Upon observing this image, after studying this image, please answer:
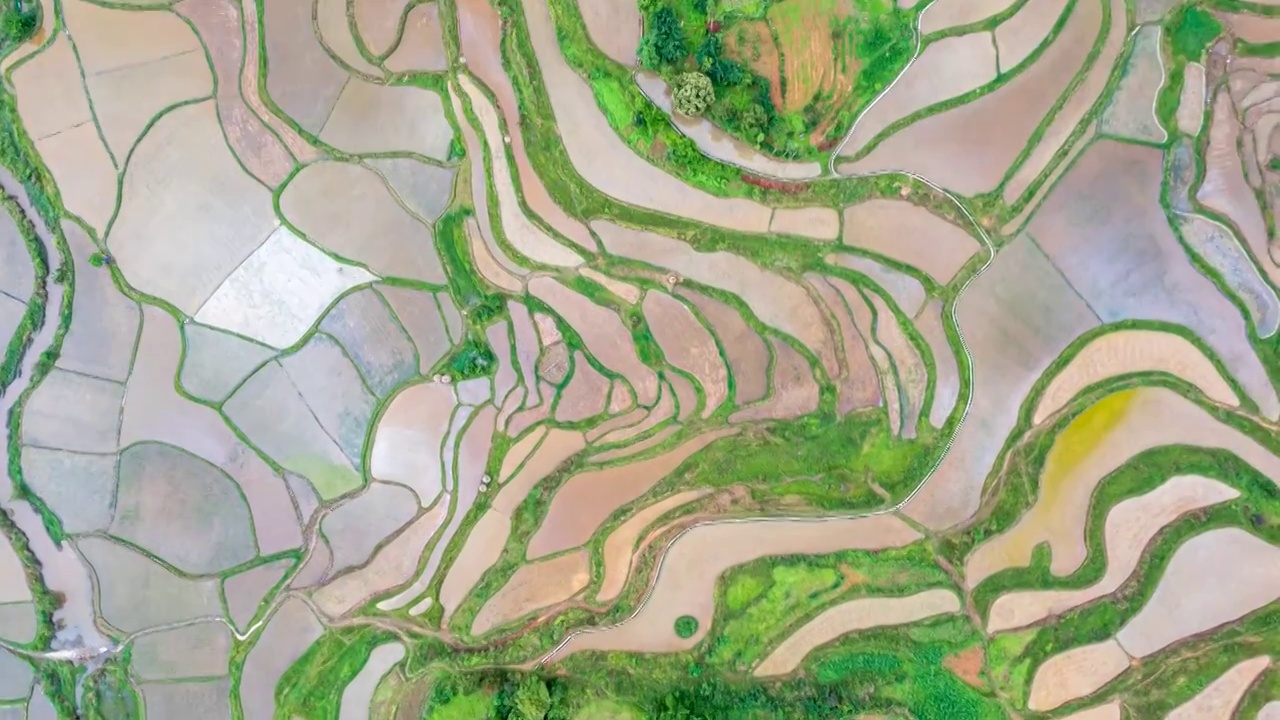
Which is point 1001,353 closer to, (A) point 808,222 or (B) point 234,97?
(A) point 808,222

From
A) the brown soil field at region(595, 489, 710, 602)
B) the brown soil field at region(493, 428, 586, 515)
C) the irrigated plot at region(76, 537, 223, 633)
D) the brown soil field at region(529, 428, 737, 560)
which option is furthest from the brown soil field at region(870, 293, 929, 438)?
the irrigated plot at region(76, 537, 223, 633)

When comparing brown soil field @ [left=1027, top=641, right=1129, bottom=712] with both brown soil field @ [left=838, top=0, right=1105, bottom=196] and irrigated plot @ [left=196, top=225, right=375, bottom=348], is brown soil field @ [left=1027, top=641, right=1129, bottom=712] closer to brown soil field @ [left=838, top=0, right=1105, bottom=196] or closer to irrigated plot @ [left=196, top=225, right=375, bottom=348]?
brown soil field @ [left=838, top=0, right=1105, bottom=196]

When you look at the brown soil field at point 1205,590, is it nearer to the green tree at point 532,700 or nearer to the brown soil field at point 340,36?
the green tree at point 532,700

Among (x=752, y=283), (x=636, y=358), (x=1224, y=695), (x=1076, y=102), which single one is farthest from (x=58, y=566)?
(x=1224, y=695)

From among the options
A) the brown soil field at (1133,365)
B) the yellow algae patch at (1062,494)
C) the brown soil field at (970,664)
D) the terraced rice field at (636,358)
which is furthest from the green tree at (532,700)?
the brown soil field at (1133,365)

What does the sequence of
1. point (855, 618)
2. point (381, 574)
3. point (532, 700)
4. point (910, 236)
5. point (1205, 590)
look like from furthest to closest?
1. point (381, 574)
2. point (910, 236)
3. point (855, 618)
4. point (532, 700)
5. point (1205, 590)
